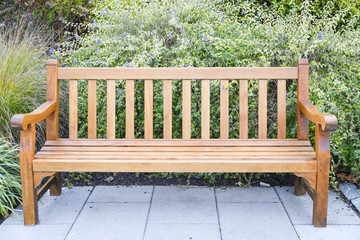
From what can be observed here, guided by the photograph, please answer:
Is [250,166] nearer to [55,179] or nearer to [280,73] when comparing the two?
[280,73]

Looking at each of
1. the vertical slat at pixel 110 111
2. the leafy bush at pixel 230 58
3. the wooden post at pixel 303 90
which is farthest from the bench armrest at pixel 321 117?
the vertical slat at pixel 110 111

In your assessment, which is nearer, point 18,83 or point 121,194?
point 121,194

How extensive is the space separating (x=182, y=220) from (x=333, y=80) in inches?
79.0

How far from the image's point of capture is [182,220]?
3.03 metres

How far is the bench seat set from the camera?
9.24 feet

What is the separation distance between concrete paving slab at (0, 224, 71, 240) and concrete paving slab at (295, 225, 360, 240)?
1695mm

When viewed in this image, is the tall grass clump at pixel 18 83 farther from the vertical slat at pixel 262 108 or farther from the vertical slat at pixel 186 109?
the vertical slat at pixel 262 108

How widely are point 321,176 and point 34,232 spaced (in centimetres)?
207

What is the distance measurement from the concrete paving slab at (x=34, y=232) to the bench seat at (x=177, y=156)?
17.4 inches

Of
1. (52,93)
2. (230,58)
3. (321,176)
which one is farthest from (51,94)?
(321,176)

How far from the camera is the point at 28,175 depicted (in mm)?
2832

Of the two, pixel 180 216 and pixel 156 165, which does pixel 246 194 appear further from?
pixel 156 165

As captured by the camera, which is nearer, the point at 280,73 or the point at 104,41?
the point at 280,73

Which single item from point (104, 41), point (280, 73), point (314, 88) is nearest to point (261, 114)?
point (280, 73)
